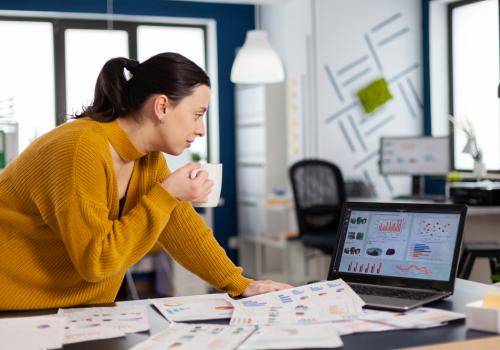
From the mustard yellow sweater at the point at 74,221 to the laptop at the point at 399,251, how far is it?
0.29m

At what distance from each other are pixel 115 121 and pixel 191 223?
Answer: 1.10 ft

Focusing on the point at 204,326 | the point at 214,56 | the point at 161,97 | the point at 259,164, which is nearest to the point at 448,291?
the point at 204,326

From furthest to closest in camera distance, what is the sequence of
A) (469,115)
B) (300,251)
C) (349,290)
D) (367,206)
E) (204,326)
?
1. (469,115)
2. (300,251)
3. (367,206)
4. (349,290)
5. (204,326)

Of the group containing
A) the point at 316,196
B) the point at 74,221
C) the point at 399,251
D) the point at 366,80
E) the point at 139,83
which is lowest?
the point at 316,196

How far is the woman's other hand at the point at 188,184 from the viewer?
187 cm

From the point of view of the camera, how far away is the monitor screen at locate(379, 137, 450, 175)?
6066 mm

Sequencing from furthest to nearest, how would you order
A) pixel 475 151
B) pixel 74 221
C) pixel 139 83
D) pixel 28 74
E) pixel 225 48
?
pixel 225 48 → pixel 28 74 → pixel 475 151 → pixel 139 83 → pixel 74 221

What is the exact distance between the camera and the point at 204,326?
1.62 metres

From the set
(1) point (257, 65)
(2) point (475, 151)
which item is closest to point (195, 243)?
(1) point (257, 65)

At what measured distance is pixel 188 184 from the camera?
6.17 ft

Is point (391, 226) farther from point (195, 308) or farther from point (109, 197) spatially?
point (109, 197)

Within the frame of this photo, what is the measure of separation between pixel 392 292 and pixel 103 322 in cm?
69

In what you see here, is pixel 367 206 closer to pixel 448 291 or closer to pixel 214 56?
pixel 448 291

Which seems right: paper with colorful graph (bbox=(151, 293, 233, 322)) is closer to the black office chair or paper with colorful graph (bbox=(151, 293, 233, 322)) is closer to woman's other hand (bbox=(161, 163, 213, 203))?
woman's other hand (bbox=(161, 163, 213, 203))
